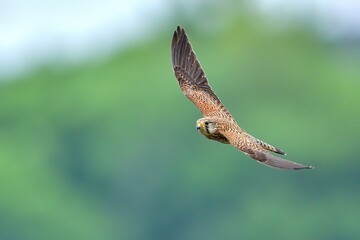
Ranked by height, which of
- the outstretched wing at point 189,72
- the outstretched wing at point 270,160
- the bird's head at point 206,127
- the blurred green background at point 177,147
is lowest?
the outstretched wing at point 270,160

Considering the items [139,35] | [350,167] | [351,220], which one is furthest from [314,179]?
[139,35]

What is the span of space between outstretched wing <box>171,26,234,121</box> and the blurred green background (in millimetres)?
23958

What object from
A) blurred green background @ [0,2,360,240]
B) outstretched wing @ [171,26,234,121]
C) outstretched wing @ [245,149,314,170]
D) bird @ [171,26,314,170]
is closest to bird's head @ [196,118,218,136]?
bird @ [171,26,314,170]

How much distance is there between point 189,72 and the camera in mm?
12891

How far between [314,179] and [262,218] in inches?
162

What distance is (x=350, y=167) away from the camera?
4278cm

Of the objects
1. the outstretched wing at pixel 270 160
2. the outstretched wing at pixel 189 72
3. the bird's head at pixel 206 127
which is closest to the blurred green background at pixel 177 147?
the outstretched wing at pixel 189 72

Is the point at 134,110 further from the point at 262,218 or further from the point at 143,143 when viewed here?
the point at 262,218

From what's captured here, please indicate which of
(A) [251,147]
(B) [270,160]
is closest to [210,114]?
(A) [251,147]

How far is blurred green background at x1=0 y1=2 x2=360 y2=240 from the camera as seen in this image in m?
40.6

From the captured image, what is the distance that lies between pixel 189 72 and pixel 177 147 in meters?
31.4

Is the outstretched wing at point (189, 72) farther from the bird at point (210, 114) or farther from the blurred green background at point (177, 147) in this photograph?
the blurred green background at point (177, 147)

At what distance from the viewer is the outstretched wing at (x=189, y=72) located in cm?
1257

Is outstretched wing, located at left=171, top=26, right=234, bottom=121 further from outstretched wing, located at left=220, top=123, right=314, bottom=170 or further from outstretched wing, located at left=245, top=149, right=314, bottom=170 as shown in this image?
outstretched wing, located at left=245, top=149, right=314, bottom=170
